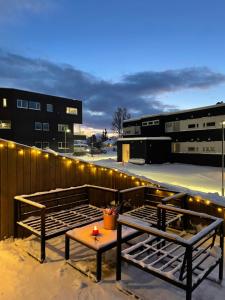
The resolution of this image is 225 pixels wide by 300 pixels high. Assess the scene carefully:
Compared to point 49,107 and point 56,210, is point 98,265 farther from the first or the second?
point 49,107

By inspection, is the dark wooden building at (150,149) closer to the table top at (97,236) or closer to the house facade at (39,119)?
the house facade at (39,119)

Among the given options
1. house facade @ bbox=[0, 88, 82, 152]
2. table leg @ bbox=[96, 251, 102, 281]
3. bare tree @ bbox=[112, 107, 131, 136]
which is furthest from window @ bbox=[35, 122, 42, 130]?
table leg @ bbox=[96, 251, 102, 281]

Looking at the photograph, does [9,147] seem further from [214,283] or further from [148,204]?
[214,283]

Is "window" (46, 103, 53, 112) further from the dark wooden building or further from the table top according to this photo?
the table top

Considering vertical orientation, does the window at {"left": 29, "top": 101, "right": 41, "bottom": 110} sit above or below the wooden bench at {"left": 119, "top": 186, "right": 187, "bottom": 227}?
above

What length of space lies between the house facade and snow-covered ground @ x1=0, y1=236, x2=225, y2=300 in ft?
105

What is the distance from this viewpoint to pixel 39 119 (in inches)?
1409

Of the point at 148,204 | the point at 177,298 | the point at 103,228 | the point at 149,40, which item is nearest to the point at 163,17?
the point at 149,40

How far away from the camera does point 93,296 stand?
10.5 ft

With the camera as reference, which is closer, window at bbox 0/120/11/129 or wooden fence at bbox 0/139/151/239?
wooden fence at bbox 0/139/151/239

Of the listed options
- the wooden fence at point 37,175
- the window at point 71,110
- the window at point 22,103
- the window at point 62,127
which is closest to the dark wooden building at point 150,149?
the wooden fence at point 37,175

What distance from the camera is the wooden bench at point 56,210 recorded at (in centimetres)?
445

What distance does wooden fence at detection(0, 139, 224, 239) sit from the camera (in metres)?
5.03

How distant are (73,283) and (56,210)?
270cm
